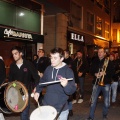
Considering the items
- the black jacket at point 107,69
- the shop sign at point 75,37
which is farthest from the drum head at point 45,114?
the shop sign at point 75,37

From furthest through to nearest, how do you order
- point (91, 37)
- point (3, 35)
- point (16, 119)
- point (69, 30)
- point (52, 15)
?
1. point (91, 37)
2. point (69, 30)
3. point (52, 15)
4. point (3, 35)
5. point (16, 119)

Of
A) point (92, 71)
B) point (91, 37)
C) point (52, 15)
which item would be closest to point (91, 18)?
point (91, 37)

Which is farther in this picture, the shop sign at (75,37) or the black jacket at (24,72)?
the shop sign at (75,37)

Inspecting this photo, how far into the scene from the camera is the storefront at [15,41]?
12688 mm

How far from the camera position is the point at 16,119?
729cm

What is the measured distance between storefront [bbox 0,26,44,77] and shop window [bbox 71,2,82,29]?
23.0 feet

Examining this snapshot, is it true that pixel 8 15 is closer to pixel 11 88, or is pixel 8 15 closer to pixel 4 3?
pixel 4 3

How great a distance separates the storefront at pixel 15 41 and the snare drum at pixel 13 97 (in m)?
7.48

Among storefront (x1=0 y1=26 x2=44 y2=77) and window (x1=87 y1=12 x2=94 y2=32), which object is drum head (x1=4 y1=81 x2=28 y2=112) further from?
window (x1=87 y1=12 x2=94 y2=32)

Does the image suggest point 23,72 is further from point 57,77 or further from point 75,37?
point 75,37

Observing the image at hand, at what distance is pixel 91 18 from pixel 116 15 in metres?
12.9

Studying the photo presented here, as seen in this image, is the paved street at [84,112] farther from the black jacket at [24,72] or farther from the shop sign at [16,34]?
the shop sign at [16,34]

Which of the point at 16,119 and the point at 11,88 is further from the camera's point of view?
the point at 16,119

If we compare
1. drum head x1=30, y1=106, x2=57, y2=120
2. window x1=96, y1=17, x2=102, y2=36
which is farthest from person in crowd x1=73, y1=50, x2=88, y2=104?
window x1=96, y1=17, x2=102, y2=36
